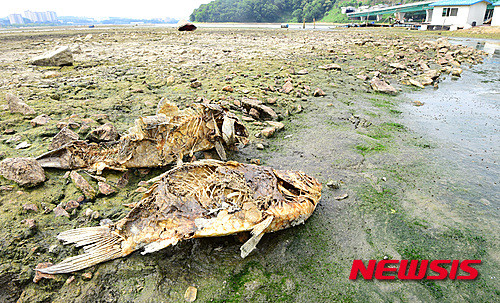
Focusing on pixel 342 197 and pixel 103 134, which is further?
pixel 103 134

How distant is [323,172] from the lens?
4059 mm

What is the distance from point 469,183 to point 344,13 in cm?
8974

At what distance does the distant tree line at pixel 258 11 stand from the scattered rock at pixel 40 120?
305 feet

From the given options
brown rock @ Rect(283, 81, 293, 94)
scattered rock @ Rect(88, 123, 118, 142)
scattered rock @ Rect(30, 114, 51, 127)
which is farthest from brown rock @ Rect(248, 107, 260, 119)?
scattered rock @ Rect(30, 114, 51, 127)

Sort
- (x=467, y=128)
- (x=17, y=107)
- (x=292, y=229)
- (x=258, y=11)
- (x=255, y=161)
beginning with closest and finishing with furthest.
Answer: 1. (x=292, y=229)
2. (x=255, y=161)
3. (x=17, y=107)
4. (x=467, y=128)
5. (x=258, y=11)

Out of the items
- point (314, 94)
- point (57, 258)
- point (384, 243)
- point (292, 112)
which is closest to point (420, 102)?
point (314, 94)

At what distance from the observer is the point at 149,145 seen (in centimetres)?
369

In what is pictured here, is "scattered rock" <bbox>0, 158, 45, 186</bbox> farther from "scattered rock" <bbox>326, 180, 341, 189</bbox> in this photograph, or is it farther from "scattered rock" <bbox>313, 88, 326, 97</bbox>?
"scattered rock" <bbox>313, 88, 326, 97</bbox>

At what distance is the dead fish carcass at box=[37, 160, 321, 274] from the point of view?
2410 millimetres

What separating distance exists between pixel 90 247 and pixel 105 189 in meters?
1.00

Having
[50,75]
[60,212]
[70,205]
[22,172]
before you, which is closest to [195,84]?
[50,75]

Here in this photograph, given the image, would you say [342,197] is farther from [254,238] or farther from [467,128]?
[467,128]

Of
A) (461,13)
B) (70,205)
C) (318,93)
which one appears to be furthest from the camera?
(461,13)

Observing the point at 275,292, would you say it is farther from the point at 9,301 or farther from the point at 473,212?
the point at 473,212
